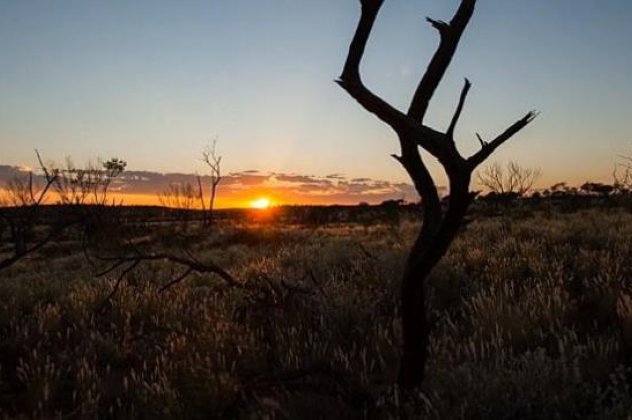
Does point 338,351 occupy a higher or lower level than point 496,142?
lower

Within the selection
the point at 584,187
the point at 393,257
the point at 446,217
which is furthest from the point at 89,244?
the point at 584,187

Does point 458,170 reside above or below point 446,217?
above

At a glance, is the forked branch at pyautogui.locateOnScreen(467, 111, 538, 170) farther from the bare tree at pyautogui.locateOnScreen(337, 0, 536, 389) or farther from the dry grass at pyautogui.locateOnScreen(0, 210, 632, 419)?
the dry grass at pyautogui.locateOnScreen(0, 210, 632, 419)

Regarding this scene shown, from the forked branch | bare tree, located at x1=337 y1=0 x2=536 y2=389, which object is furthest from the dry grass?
the forked branch

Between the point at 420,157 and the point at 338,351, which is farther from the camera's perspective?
the point at 338,351

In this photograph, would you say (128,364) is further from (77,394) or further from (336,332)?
A: (336,332)

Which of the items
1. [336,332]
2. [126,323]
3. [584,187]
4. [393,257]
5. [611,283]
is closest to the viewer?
[336,332]

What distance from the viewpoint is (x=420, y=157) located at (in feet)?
11.7

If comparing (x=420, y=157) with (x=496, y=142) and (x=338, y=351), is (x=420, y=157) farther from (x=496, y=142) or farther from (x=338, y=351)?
(x=338, y=351)

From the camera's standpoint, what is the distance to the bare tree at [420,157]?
313 cm

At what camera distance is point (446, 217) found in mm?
3238

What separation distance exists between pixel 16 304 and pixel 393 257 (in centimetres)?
547

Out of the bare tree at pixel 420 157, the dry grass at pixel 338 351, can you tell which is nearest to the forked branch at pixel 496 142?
the bare tree at pixel 420 157

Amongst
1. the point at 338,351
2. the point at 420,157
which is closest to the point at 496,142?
the point at 420,157
